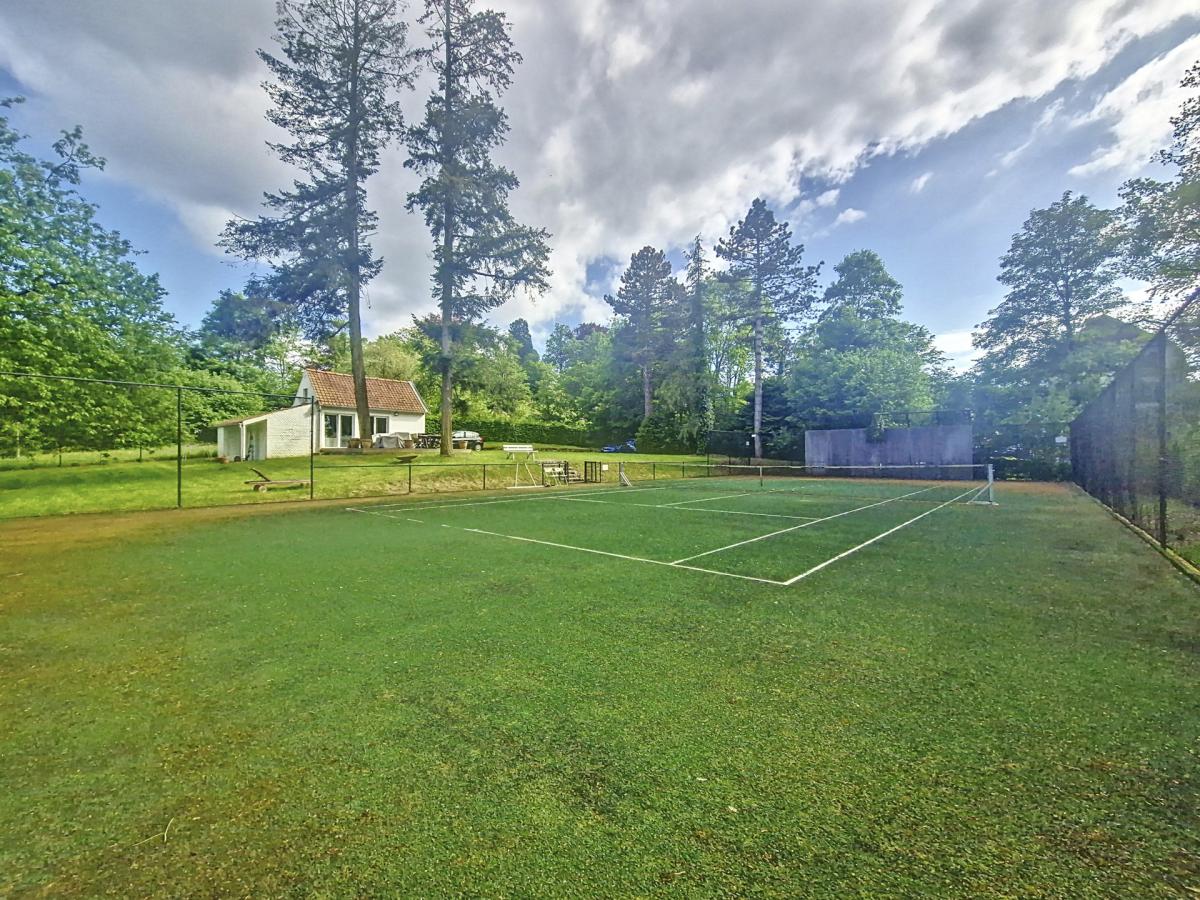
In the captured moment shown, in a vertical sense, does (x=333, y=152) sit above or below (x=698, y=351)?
above

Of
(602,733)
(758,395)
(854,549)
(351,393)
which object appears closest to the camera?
(602,733)

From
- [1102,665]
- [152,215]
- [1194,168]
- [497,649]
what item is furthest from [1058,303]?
[152,215]

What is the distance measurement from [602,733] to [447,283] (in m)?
20.3

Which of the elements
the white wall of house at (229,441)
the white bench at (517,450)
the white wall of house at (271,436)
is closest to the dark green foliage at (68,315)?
the white wall of house at (271,436)

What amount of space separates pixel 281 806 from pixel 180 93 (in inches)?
641

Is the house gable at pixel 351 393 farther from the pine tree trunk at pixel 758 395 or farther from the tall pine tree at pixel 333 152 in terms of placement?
the pine tree trunk at pixel 758 395

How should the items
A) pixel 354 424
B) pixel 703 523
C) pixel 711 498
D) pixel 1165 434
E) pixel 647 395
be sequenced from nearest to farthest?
pixel 1165 434
pixel 703 523
pixel 711 498
pixel 354 424
pixel 647 395

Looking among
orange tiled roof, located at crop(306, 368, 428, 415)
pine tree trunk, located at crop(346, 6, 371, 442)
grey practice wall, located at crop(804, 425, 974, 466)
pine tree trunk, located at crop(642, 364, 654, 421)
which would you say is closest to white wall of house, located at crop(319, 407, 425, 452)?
orange tiled roof, located at crop(306, 368, 428, 415)

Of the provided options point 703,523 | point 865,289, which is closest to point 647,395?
point 865,289

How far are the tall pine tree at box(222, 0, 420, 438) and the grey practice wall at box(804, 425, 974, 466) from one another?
2202cm

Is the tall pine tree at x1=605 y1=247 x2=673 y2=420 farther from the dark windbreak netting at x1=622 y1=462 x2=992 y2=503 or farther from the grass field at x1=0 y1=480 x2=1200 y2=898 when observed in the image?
the grass field at x1=0 y1=480 x2=1200 y2=898

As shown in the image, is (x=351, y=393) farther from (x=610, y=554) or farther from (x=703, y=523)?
(x=610, y=554)

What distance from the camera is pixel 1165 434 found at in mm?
5918

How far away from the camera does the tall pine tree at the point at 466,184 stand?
62.3 ft
